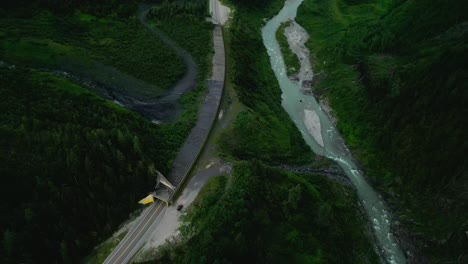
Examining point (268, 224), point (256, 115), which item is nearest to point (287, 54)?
point (256, 115)

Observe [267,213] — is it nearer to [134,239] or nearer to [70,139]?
[134,239]

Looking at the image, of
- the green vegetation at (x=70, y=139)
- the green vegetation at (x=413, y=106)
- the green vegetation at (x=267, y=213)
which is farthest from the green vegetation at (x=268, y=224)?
the green vegetation at (x=413, y=106)

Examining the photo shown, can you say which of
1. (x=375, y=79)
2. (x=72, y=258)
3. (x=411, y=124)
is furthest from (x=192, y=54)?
(x=72, y=258)

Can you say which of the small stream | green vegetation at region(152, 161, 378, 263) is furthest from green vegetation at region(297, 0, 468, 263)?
green vegetation at region(152, 161, 378, 263)

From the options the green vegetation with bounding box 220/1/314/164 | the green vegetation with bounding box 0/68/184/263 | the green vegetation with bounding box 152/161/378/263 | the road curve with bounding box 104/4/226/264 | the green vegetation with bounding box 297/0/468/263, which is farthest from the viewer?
the green vegetation with bounding box 220/1/314/164

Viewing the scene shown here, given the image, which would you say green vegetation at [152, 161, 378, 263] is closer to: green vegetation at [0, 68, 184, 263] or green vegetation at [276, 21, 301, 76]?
green vegetation at [0, 68, 184, 263]

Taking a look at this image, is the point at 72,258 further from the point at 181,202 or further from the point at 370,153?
the point at 370,153
